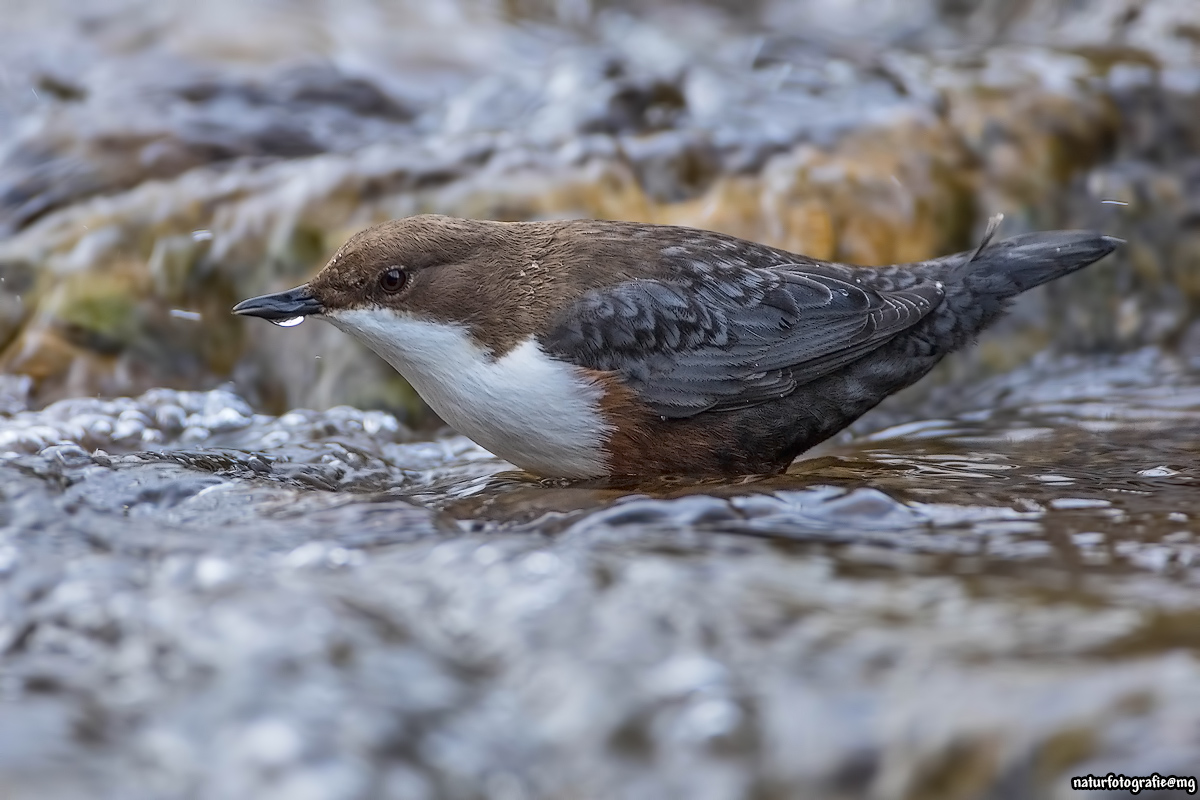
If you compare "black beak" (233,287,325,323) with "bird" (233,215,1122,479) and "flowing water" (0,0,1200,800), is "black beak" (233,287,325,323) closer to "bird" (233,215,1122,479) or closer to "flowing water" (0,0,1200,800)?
"bird" (233,215,1122,479)

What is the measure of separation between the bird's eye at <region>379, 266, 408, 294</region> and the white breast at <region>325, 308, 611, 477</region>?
0.08 m

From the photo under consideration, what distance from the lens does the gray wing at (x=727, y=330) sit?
12.1 feet

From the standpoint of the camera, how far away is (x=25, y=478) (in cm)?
340

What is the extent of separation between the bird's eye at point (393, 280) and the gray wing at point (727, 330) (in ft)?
1.70

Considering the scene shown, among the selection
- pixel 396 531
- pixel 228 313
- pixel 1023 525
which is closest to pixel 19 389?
pixel 228 313

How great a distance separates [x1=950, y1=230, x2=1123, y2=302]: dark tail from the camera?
3971 millimetres

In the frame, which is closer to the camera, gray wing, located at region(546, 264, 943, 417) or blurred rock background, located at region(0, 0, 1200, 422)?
gray wing, located at region(546, 264, 943, 417)

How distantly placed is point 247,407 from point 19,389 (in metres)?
0.96

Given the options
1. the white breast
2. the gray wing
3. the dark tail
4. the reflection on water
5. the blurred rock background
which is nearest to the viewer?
the reflection on water

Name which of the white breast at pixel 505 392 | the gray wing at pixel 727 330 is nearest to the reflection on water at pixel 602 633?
the white breast at pixel 505 392

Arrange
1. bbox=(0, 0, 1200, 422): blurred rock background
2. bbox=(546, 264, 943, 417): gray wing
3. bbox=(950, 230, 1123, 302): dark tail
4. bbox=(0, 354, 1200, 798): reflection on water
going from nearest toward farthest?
bbox=(0, 354, 1200, 798): reflection on water → bbox=(546, 264, 943, 417): gray wing → bbox=(950, 230, 1123, 302): dark tail → bbox=(0, 0, 1200, 422): blurred rock background

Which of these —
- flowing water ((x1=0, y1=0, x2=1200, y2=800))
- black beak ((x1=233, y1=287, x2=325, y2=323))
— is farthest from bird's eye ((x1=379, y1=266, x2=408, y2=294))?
flowing water ((x1=0, y1=0, x2=1200, y2=800))

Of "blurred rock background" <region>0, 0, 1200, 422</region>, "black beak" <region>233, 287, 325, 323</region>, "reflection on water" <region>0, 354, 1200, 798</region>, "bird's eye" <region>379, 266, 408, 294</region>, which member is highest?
"blurred rock background" <region>0, 0, 1200, 422</region>

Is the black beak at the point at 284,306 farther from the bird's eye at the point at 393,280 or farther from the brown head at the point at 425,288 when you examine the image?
the bird's eye at the point at 393,280
